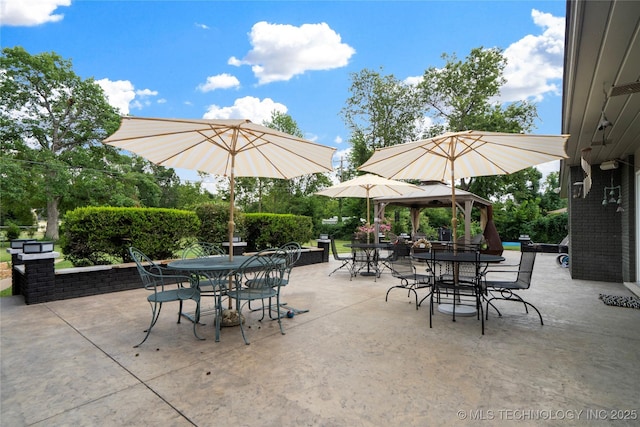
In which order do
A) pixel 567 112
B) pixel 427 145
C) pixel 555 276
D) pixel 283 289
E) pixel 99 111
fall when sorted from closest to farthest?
pixel 567 112 → pixel 427 145 → pixel 283 289 → pixel 555 276 → pixel 99 111

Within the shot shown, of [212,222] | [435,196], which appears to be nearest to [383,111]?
[435,196]

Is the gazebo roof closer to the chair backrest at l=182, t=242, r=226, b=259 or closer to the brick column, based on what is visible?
the chair backrest at l=182, t=242, r=226, b=259

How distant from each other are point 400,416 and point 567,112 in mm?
4087

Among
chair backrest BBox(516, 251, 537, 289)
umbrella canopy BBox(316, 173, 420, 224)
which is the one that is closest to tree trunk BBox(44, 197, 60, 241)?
umbrella canopy BBox(316, 173, 420, 224)

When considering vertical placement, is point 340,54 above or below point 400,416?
above

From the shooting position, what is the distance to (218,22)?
36.6 feet

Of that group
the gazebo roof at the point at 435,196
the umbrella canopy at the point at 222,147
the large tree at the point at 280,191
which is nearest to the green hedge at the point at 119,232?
the umbrella canopy at the point at 222,147

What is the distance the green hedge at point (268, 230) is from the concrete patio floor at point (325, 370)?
4.70 m

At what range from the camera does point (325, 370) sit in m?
2.66

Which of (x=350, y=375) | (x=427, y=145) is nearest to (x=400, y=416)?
(x=350, y=375)

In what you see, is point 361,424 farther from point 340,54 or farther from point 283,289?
point 340,54

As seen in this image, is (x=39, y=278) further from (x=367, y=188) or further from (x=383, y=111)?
(x=383, y=111)

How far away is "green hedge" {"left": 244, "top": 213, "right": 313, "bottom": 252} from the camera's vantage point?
356 inches

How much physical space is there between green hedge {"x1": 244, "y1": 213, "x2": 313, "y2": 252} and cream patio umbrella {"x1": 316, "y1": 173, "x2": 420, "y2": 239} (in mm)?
1674
